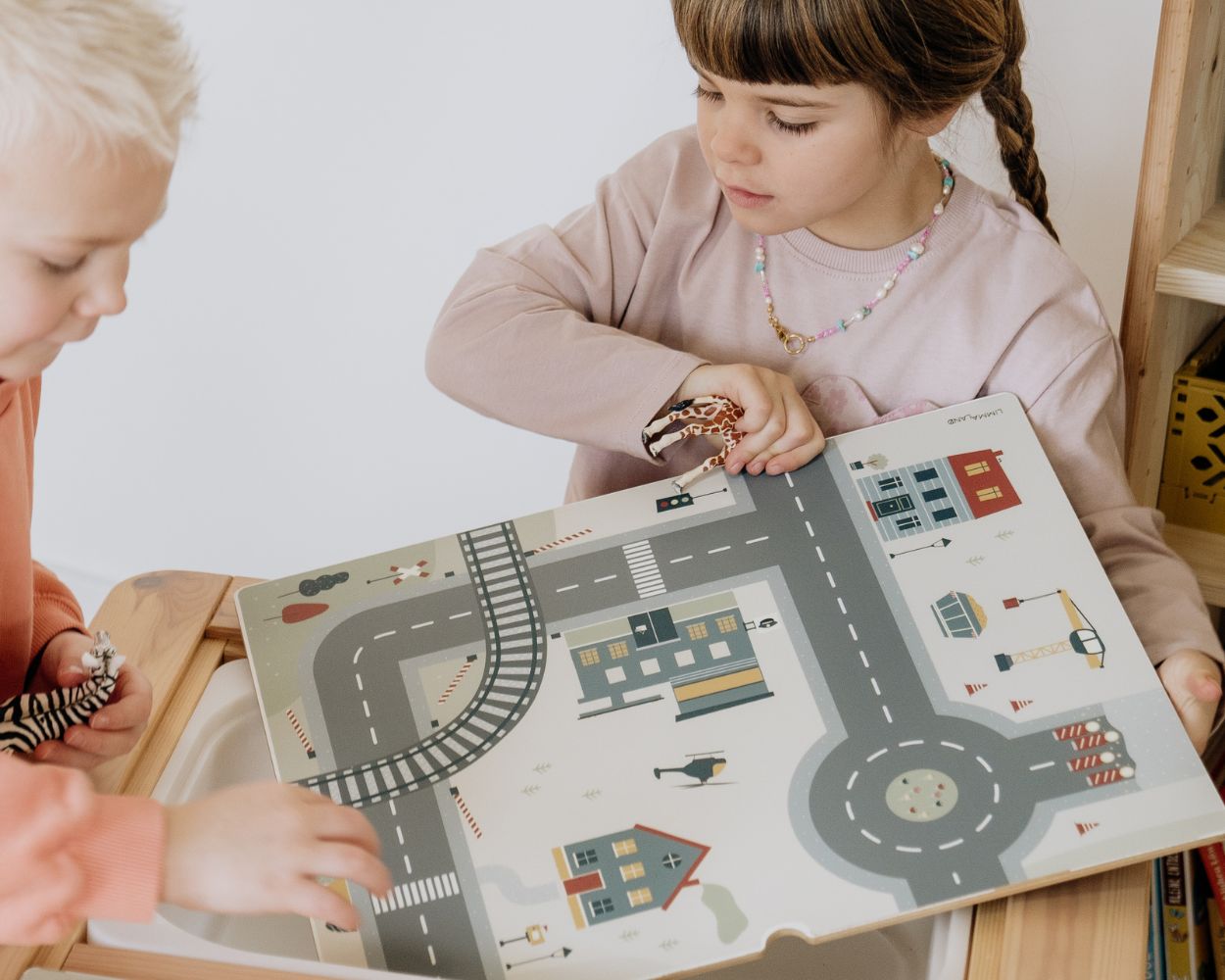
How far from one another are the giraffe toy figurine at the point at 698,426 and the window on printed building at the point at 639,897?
0.90 feet

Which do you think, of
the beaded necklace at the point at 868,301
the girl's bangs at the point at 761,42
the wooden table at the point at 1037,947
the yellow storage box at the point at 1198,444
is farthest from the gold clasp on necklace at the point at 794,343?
the wooden table at the point at 1037,947

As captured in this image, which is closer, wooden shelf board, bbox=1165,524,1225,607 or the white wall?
wooden shelf board, bbox=1165,524,1225,607

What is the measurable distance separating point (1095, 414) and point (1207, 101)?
0.23 m

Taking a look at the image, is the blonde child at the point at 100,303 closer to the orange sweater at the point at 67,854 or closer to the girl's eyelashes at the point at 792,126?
the orange sweater at the point at 67,854

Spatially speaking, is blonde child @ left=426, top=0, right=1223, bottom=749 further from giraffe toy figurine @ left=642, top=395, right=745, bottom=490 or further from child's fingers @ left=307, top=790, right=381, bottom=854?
child's fingers @ left=307, top=790, right=381, bottom=854

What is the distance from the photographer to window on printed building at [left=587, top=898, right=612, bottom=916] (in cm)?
69

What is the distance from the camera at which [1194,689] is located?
0.76 m

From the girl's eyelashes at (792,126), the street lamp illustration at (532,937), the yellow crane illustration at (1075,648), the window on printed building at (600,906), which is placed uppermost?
the girl's eyelashes at (792,126)

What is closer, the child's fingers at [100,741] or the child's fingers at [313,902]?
the child's fingers at [313,902]

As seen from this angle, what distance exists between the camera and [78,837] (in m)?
0.57

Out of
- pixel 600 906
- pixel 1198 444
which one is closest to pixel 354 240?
pixel 1198 444

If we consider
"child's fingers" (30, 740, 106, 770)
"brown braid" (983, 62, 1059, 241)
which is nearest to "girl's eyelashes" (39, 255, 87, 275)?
"child's fingers" (30, 740, 106, 770)

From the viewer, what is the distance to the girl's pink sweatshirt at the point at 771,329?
2.99 feet

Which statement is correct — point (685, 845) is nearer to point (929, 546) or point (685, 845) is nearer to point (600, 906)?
point (600, 906)
